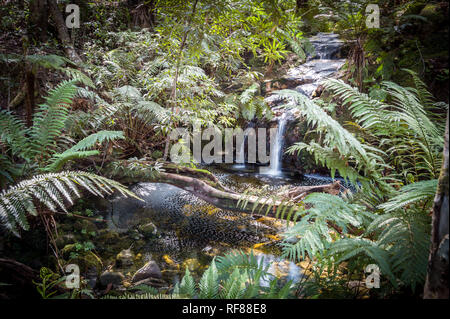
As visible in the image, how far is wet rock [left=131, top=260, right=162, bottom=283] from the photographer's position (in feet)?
6.40

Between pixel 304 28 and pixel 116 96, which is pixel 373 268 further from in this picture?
pixel 304 28

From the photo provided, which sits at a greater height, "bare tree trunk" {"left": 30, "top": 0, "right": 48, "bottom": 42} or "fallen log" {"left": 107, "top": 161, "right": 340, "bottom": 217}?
"bare tree trunk" {"left": 30, "top": 0, "right": 48, "bottom": 42}

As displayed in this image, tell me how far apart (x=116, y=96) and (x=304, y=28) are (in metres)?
8.12

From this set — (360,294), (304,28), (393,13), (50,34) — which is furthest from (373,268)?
(304,28)

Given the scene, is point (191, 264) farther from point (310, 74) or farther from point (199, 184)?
point (310, 74)

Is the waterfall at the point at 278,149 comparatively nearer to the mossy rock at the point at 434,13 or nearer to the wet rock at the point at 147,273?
the mossy rock at the point at 434,13

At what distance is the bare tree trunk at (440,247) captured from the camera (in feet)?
2.46

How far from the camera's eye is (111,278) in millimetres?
1915

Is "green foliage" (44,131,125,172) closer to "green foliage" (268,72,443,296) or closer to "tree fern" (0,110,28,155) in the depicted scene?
"tree fern" (0,110,28,155)

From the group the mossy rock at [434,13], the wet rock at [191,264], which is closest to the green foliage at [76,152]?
the wet rock at [191,264]

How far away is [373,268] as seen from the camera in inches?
53.4

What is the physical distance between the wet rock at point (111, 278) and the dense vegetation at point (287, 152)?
186 mm

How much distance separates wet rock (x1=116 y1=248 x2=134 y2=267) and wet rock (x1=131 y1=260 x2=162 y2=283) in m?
0.24

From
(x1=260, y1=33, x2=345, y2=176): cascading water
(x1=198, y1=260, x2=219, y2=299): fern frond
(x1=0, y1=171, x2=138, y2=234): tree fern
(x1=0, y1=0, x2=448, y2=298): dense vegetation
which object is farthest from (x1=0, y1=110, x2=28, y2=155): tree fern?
(x1=260, y1=33, x2=345, y2=176): cascading water
